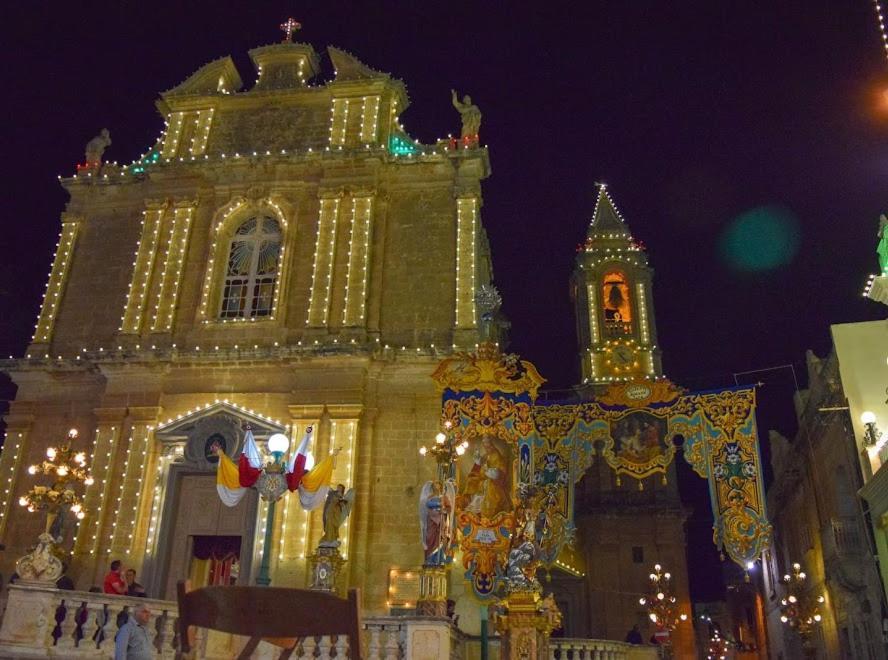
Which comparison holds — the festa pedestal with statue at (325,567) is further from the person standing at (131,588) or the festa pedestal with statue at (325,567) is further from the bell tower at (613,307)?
the bell tower at (613,307)

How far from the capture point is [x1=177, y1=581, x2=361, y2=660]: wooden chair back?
10.1ft

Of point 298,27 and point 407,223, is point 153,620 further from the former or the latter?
point 298,27

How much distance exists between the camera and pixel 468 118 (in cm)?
2155

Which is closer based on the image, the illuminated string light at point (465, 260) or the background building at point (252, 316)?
the background building at point (252, 316)

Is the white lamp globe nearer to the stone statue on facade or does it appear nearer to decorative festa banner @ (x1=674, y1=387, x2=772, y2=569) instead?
the stone statue on facade

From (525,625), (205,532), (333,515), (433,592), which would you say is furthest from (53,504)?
(525,625)

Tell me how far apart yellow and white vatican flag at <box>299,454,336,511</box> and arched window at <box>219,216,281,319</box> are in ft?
17.5

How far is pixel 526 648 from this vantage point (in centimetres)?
1166

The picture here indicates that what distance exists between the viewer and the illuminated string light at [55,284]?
786 inches

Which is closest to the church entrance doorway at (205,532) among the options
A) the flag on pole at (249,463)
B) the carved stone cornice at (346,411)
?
the flag on pole at (249,463)

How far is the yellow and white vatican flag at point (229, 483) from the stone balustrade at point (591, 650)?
6.97 meters

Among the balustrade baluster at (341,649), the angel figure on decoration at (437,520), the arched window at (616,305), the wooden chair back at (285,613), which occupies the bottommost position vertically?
the balustrade baluster at (341,649)

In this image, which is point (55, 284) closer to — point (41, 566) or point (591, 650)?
point (41, 566)

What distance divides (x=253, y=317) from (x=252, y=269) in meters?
1.56
